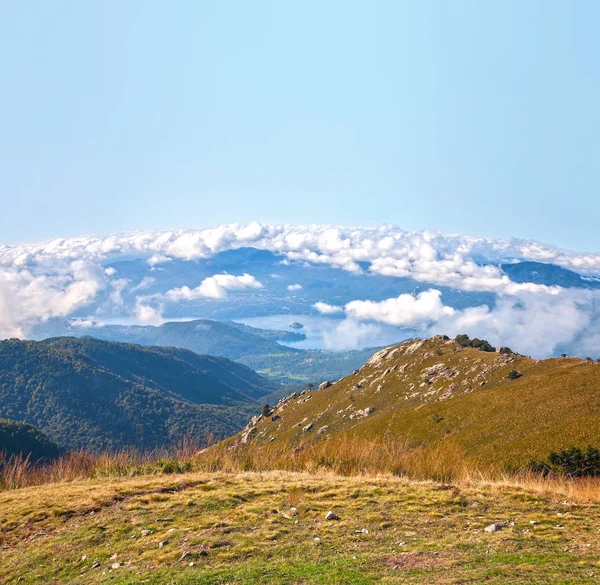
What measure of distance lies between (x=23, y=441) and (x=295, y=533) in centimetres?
15733

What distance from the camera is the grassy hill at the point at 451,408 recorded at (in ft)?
172

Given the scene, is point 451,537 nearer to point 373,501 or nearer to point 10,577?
point 373,501

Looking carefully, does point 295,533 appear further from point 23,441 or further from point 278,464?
point 23,441

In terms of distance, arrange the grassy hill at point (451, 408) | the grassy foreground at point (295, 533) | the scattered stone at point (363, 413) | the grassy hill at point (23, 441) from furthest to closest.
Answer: the grassy hill at point (23, 441), the scattered stone at point (363, 413), the grassy hill at point (451, 408), the grassy foreground at point (295, 533)

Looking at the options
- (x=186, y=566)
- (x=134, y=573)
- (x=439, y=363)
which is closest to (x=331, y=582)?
(x=186, y=566)

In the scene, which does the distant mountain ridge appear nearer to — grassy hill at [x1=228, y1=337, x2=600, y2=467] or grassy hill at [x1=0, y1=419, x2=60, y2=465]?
grassy hill at [x1=0, y1=419, x2=60, y2=465]

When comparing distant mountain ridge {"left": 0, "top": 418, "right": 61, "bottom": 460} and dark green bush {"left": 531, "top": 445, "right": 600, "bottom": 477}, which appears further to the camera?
distant mountain ridge {"left": 0, "top": 418, "right": 61, "bottom": 460}

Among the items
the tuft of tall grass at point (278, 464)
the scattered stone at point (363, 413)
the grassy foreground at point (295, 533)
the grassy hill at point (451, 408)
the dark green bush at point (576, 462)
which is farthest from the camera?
the scattered stone at point (363, 413)

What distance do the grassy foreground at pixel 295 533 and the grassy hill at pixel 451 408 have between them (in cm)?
642

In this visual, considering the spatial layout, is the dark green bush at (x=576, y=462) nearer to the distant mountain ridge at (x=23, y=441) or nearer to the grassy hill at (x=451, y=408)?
the grassy hill at (x=451, y=408)

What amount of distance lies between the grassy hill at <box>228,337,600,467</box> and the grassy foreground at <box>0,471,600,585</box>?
6420 mm

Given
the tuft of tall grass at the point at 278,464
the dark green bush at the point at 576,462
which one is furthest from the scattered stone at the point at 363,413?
the tuft of tall grass at the point at 278,464

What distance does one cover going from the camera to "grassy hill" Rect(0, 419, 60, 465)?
135875 millimetres

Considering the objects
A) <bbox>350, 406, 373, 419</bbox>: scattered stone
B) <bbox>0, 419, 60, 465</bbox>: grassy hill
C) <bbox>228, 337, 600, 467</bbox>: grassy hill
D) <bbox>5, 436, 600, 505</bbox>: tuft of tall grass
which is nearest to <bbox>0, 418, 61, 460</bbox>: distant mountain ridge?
<bbox>0, 419, 60, 465</bbox>: grassy hill
